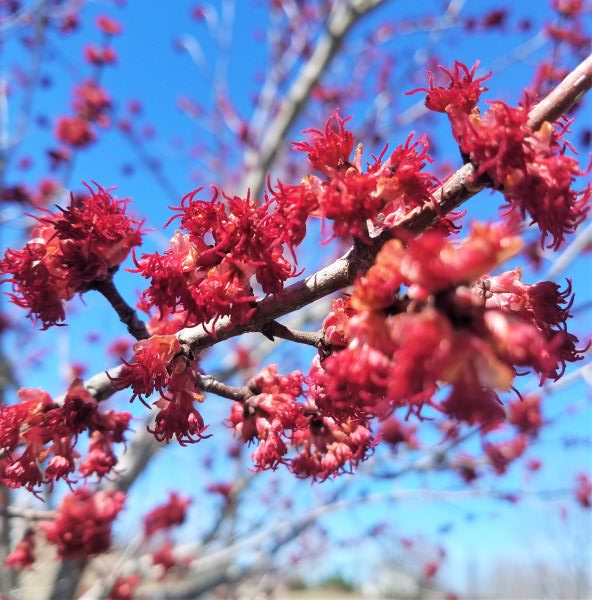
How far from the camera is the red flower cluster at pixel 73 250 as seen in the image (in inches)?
64.6

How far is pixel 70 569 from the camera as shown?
3.64 m

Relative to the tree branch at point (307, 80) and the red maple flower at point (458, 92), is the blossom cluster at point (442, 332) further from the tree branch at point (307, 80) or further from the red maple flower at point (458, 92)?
the tree branch at point (307, 80)

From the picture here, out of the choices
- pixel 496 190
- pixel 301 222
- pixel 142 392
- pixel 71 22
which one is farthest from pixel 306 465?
pixel 71 22

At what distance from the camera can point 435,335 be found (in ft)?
Result: 3.05

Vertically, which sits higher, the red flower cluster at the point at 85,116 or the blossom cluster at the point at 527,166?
the red flower cluster at the point at 85,116

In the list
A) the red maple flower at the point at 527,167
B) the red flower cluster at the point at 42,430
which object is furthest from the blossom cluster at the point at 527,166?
the red flower cluster at the point at 42,430

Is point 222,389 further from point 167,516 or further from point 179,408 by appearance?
point 167,516

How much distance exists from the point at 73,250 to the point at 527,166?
4.42 ft

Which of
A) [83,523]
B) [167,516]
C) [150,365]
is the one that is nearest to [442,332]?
[150,365]

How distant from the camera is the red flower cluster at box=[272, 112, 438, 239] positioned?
1.29 m

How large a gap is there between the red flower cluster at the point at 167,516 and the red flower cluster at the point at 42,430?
3044 mm

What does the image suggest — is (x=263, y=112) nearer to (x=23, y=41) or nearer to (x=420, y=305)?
(x=23, y=41)

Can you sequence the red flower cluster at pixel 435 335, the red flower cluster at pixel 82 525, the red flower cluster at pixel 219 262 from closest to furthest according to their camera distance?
the red flower cluster at pixel 435 335 → the red flower cluster at pixel 219 262 → the red flower cluster at pixel 82 525

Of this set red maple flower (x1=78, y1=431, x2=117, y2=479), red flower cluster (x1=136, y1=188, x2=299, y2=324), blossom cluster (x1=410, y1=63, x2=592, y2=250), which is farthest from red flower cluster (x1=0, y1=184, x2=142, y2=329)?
blossom cluster (x1=410, y1=63, x2=592, y2=250)
